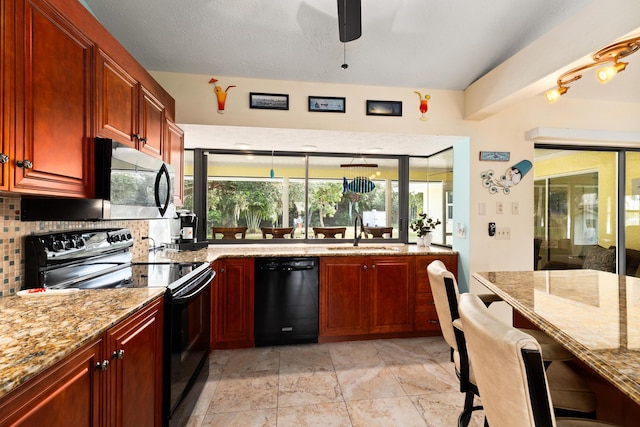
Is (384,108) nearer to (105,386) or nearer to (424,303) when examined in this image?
(424,303)

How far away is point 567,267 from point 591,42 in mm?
2579

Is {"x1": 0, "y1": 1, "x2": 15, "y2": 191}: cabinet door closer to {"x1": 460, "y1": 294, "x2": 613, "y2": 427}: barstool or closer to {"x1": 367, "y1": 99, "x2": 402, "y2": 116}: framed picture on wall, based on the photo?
{"x1": 460, "y1": 294, "x2": 613, "y2": 427}: barstool

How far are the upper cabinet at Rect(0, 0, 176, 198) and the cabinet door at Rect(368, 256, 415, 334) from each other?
2421mm

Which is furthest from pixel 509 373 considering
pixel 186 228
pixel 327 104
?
pixel 186 228

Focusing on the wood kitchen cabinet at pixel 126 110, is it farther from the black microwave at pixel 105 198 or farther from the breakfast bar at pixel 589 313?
the breakfast bar at pixel 589 313

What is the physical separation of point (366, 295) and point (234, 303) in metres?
1.30

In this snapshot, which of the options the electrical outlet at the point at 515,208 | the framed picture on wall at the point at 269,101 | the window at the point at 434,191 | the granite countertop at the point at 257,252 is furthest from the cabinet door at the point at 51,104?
the electrical outlet at the point at 515,208

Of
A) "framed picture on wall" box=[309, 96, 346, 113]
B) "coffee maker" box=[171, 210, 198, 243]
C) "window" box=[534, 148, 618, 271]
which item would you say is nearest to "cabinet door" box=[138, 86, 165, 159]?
"coffee maker" box=[171, 210, 198, 243]

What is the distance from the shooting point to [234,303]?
279 cm

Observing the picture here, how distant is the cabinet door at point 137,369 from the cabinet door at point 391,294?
79.2 inches

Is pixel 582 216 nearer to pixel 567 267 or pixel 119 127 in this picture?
pixel 567 267

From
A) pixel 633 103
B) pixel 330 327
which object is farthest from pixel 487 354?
pixel 633 103

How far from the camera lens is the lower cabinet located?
0.76 metres

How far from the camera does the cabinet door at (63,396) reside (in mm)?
720
